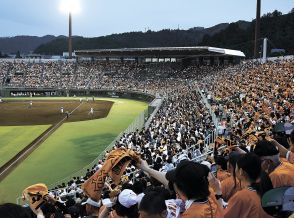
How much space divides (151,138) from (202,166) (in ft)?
52.8

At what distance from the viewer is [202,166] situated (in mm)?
3707

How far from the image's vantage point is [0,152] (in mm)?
23578

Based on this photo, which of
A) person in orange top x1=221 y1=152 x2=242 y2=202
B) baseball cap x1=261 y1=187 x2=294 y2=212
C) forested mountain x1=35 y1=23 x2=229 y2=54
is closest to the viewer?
baseball cap x1=261 y1=187 x2=294 y2=212

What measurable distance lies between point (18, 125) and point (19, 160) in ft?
43.7

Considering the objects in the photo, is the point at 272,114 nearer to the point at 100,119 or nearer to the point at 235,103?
the point at 235,103

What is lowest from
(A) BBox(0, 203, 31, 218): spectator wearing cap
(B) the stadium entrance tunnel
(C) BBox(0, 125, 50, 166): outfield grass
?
(B) the stadium entrance tunnel

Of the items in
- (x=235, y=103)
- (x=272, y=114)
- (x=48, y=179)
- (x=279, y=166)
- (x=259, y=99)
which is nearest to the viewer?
(x=279, y=166)

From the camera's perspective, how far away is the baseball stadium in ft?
12.2

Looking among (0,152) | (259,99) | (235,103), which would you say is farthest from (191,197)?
(0,152)

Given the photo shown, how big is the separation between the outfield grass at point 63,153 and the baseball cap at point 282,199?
567 inches

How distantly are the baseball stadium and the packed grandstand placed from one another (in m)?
0.01

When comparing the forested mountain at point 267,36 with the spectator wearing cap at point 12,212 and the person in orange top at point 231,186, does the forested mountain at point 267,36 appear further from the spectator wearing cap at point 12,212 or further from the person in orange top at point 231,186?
the spectator wearing cap at point 12,212

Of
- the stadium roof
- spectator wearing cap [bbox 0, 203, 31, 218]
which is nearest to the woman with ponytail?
spectator wearing cap [bbox 0, 203, 31, 218]

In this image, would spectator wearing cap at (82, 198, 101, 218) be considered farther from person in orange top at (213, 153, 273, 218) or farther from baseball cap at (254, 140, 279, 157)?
baseball cap at (254, 140, 279, 157)
